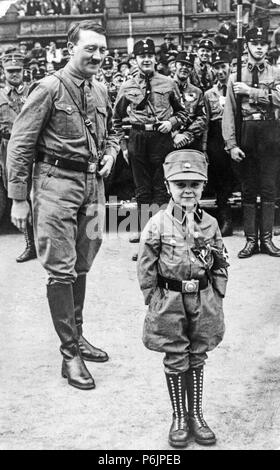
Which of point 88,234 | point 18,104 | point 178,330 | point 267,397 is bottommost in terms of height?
point 267,397

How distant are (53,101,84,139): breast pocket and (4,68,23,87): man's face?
3.79 metres

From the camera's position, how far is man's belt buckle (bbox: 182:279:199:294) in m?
3.50

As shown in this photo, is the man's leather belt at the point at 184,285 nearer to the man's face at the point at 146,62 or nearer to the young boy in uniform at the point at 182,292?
the young boy in uniform at the point at 182,292

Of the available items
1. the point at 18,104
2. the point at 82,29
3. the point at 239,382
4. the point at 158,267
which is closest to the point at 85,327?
the point at 239,382

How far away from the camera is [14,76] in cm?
789

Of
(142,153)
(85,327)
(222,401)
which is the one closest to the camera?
(222,401)

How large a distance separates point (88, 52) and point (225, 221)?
4180mm

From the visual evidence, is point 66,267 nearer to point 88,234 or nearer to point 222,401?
point 88,234

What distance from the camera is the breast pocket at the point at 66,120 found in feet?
14.0

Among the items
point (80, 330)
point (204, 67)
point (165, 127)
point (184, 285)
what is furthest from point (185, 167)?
point (204, 67)

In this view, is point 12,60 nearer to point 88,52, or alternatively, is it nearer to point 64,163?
point 88,52

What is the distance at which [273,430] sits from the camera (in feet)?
11.9

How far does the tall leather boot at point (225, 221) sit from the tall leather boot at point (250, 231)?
794 millimetres

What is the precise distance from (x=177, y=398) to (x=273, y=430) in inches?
21.8
